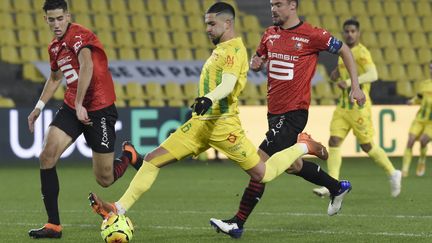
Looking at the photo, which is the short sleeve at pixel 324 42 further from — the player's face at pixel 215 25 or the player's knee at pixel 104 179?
the player's knee at pixel 104 179

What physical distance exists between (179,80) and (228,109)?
51.3 ft

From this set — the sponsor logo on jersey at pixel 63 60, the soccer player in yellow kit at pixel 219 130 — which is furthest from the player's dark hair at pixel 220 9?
the sponsor logo on jersey at pixel 63 60

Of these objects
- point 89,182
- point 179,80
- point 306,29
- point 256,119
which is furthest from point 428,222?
point 179,80

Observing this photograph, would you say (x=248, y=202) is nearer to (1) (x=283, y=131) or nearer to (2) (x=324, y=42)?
(1) (x=283, y=131)

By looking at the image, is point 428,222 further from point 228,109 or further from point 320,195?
point 320,195

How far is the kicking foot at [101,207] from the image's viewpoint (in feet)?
25.0

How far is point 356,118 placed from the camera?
12.9 m

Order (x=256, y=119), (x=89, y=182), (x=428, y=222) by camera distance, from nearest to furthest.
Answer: (x=428, y=222), (x=89, y=182), (x=256, y=119)

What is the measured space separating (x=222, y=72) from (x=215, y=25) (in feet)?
1.20

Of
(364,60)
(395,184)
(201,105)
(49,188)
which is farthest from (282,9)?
(395,184)

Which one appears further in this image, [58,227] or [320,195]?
[320,195]

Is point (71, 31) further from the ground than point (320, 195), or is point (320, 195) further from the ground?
point (71, 31)

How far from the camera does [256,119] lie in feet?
70.3

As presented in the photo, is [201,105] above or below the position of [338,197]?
above
